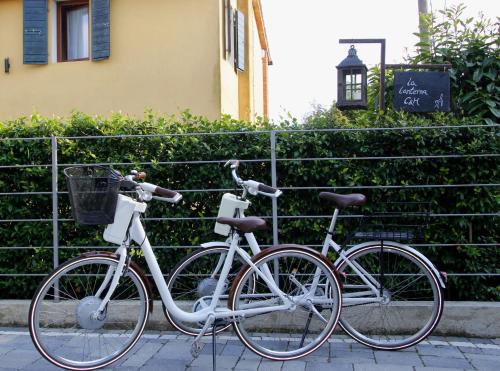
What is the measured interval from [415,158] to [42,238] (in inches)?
131

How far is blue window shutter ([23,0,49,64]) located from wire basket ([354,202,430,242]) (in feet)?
26.1

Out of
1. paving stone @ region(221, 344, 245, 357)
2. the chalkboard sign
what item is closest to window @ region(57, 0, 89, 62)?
the chalkboard sign

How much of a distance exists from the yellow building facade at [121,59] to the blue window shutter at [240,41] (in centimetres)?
52

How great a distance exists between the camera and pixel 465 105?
545 centimetres

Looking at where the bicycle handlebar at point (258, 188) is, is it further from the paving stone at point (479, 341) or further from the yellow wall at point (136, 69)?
the yellow wall at point (136, 69)

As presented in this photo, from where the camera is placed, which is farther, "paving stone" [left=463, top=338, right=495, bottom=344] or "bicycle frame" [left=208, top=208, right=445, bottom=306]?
"paving stone" [left=463, top=338, right=495, bottom=344]

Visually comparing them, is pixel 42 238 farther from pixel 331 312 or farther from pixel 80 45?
pixel 80 45

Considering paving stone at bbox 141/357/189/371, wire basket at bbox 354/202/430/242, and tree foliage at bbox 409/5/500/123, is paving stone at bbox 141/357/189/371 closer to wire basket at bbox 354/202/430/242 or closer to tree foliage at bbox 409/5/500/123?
wire basket at bbox 354/202/430/242

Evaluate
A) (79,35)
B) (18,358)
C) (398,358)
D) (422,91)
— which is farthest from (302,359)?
(79,35)

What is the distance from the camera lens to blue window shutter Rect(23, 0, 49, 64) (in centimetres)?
1032

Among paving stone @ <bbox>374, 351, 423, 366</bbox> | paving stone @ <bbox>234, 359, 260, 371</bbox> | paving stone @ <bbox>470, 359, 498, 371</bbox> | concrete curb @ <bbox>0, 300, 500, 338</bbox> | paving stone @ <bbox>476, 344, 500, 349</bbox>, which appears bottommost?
paving stone @ <bbox>476, 344, 500, 349</bbox>

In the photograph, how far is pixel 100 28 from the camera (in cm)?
1027

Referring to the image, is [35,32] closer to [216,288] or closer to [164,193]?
[164,193]

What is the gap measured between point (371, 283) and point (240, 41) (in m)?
8.45
